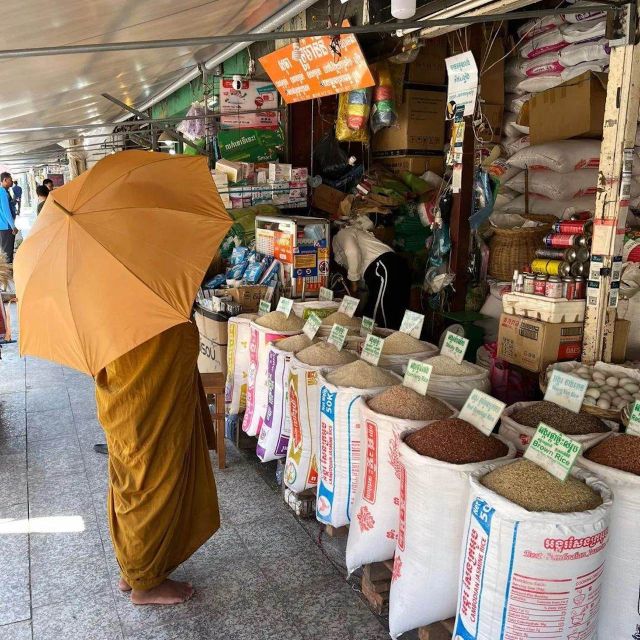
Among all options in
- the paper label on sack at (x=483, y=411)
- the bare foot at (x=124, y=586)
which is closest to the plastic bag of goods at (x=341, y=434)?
the paper label on sack at (x=483, y=411)

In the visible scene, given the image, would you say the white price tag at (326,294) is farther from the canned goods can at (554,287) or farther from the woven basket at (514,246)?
the canned goods can at (554,287)

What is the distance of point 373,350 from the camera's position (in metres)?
2.72

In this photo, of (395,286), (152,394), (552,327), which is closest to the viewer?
(152,394)

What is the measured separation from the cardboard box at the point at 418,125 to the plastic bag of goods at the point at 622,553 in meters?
3.94

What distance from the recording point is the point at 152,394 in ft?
7.14

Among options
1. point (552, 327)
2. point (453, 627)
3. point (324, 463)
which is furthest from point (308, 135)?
point (453, 627)

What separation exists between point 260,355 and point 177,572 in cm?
122

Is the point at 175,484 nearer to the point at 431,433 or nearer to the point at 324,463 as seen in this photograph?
the point at 324,463

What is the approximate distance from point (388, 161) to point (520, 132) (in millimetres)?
1124

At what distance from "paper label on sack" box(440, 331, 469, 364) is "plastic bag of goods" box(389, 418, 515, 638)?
0.73 meters

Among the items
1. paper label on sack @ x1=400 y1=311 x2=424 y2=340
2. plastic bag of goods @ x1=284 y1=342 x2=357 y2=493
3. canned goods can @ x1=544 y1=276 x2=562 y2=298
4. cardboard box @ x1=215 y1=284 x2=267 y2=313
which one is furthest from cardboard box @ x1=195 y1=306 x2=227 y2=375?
canned goods can @ x1=544 y1=276 x2=562 y2=298

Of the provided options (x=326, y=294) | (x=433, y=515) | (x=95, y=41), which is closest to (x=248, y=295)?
(x=326, y=294)

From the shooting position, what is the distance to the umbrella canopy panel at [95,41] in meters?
2.78

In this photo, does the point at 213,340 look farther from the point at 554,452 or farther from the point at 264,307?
the point at 554,452
